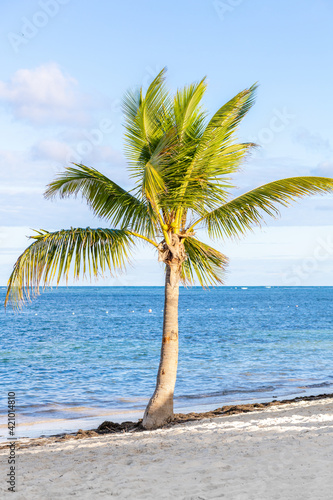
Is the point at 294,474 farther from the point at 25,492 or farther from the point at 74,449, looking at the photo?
the point at 74,449

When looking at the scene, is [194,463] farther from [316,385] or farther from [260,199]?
[316,385]

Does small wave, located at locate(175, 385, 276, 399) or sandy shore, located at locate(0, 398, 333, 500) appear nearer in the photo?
sandy shore, located at locate(0, 398, 333, 500)

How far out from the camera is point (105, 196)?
9.67m

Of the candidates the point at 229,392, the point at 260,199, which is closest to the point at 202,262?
the point at 260,199

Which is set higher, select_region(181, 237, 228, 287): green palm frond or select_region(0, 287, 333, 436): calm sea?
select_region(181, 237, 228, 287): green palm frond

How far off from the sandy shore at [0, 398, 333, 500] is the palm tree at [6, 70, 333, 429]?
1.75 m

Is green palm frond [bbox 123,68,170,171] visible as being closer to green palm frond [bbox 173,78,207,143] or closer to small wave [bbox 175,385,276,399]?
green palm frond [bbox 173,78,207,143]

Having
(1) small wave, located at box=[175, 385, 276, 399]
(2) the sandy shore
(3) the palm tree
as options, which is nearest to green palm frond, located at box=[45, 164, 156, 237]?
(3) the palm tree

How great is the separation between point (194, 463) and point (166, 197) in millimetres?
4587

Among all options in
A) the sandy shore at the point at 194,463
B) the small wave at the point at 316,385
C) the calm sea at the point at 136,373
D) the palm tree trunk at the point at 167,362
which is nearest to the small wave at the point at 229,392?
the calm sea at the point at 136,373

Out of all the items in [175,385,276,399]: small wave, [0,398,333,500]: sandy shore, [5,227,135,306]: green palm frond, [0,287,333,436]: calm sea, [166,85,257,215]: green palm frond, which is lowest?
[0,287,333,436]: calm sea

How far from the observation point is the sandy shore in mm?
5328

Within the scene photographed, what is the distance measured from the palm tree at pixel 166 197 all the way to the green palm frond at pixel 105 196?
19 mm

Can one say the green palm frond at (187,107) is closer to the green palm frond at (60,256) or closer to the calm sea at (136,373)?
the green palm frond at (60,256)
